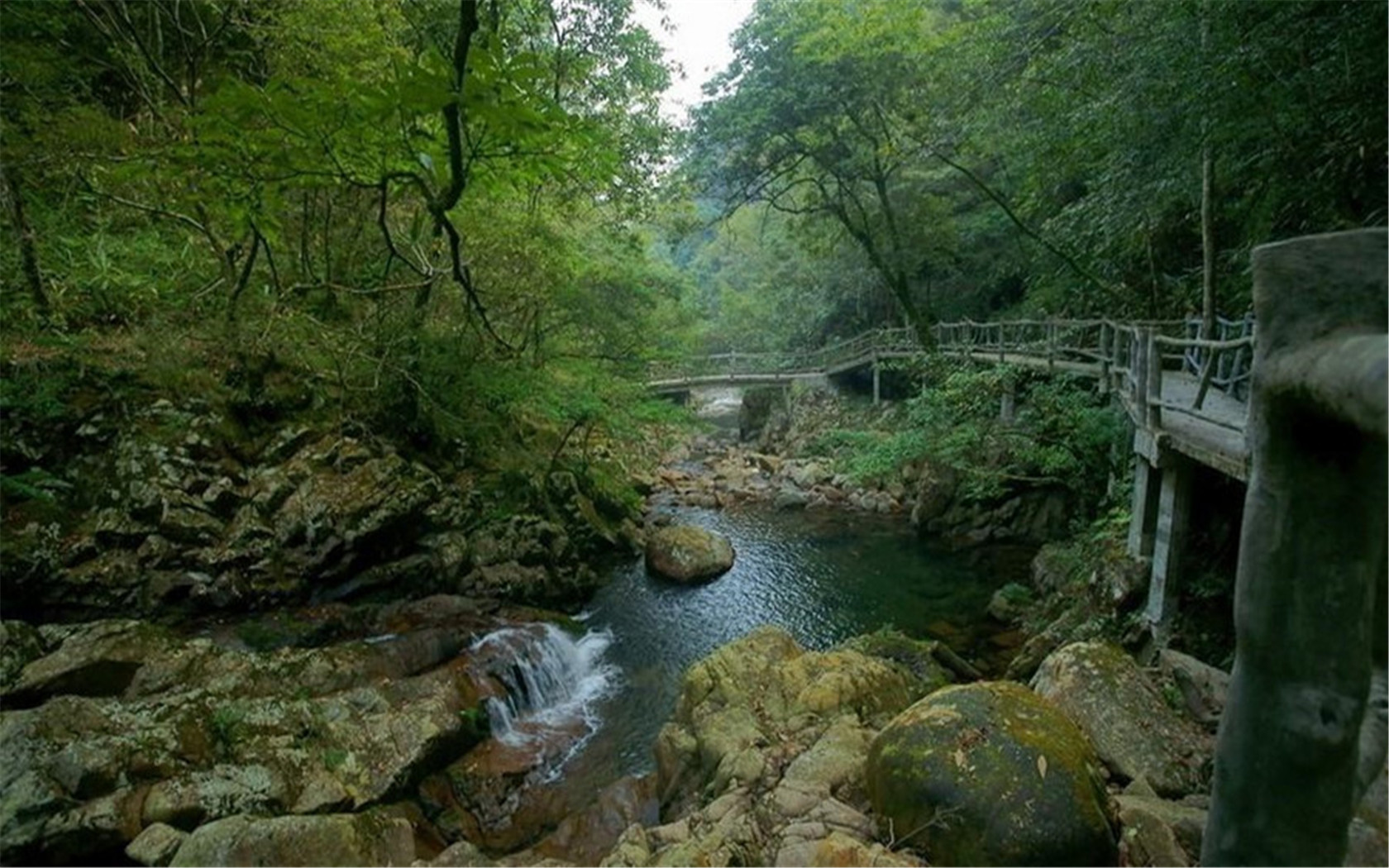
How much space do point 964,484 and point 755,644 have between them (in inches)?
267

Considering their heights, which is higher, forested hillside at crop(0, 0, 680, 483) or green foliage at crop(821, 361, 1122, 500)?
forested hillside at crop(0, 0, 680, 483)

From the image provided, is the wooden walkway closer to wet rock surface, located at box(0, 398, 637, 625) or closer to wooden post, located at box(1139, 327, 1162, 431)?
wooden post, located at box(1139, 327, 1162, 431)

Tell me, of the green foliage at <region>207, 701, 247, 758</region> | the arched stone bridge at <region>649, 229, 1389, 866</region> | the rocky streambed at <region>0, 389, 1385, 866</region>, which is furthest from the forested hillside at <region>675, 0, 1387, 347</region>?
the green foliage at <region>207, 701, 247, 758</region>

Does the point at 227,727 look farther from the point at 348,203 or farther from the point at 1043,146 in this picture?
the point at 1043,146

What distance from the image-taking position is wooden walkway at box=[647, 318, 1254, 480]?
4.95 meters

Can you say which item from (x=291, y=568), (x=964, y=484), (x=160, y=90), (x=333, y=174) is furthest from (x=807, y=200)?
(x=333, y=174)

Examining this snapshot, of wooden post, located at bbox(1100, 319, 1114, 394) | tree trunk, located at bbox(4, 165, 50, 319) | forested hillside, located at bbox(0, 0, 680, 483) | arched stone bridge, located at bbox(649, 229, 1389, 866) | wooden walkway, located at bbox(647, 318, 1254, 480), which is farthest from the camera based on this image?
wooden post, located at bbox(1100, 319, 1114, 394)

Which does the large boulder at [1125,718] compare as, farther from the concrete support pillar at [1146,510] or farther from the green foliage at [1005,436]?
the green foliage at [1005,436]

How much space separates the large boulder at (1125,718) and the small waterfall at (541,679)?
4.44m

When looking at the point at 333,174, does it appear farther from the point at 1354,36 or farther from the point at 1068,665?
the point at 1354,36

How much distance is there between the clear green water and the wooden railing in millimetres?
3501

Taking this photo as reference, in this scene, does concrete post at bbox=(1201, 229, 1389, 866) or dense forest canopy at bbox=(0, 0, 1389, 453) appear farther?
dense forest canopy at bbox=(0, 0, 1389, 453)

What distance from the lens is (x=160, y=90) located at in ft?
22.2

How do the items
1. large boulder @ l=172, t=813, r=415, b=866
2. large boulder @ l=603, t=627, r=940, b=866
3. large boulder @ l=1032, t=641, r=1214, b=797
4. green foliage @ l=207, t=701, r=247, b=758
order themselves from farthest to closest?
1. green foliage @ l=207, t=701, r=247, b=758
2. large boulder @ l=1032, t=641, r=1214, b=797
3. large boulder @ l=172, t=813, r=415, b=866
4. large boulder @ l=603, t=627, r=940, b=866
